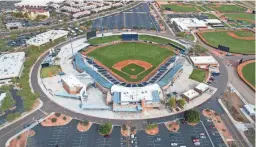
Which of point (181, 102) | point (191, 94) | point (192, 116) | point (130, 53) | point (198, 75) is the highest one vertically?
point (130, 53)

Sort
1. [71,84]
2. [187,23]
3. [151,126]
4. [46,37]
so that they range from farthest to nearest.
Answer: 1. [187,23]
2. [46,37]
3. [71,84]
4. [151,126]

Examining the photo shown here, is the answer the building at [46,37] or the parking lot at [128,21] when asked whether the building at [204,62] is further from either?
the building at [46,37]

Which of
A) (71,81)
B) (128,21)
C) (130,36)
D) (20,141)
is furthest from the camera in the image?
(128,21)

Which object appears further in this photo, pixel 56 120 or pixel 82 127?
pixel 56 120

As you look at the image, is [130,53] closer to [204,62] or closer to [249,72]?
[204,62]

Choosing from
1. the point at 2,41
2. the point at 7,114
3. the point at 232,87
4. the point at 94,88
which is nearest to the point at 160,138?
the point at 94,88

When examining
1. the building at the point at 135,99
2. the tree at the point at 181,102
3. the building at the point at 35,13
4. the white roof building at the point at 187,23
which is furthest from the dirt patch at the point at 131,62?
the building at the point at 35,13

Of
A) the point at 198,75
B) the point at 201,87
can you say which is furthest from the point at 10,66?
the point at 198,75
